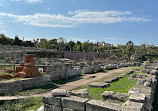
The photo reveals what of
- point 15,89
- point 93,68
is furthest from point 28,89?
point 93,68

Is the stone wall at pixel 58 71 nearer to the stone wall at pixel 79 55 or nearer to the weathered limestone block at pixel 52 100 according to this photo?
the weathered limestone block at pixel 52 100

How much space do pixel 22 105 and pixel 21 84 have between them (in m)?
3.37

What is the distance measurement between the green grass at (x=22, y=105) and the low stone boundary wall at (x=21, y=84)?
198cm

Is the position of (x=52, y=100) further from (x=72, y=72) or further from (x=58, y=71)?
(x=72, y=72)

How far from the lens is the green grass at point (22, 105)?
643 centimetres

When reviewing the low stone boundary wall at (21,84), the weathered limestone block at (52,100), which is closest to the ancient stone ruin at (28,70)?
the low stone boundary wall at (21,84)

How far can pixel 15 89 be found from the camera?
9.38 m

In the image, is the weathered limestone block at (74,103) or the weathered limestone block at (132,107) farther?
the weathered limestone block at (74,103)

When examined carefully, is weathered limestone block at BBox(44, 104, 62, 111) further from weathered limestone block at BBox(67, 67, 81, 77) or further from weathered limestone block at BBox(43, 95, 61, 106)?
weathered limestone block at BBox(67, 67, 81, 77)

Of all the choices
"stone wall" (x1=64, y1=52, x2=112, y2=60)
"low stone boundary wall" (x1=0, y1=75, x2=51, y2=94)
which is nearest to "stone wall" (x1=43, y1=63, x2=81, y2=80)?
"low stone boundary wall" (x1=0, y1=75, x2=51, y2=94)

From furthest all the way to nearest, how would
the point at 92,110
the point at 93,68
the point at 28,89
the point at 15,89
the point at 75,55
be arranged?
1. the point at 75,55
2. the point at 93,68
3. the point at 28,89
4. the point at 15,89
5. the point at 92,110

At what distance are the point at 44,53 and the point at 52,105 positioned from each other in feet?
169

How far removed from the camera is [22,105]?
22.1 feet

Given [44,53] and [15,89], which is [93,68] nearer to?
[15,89]
